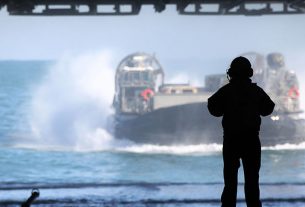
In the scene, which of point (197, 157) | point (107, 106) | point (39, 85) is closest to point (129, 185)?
point (197, 157)

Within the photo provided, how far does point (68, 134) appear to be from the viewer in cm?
5869

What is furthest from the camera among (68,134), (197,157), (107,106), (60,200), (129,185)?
(107,106)

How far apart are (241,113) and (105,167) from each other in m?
39.8

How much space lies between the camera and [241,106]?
5289 mm

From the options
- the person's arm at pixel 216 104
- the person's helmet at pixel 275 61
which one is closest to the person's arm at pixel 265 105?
the person's arm at pixel 216 104

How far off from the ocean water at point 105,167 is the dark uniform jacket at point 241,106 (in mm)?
2857

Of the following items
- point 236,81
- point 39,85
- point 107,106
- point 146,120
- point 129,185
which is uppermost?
point 236,81

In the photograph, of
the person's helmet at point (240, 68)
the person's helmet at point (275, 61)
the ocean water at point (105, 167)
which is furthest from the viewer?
the person's helmet at point (275, 61)

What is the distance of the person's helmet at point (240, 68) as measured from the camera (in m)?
5.25

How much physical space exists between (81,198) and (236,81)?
418 centimetres

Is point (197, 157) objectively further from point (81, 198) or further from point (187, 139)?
point (81, 198)

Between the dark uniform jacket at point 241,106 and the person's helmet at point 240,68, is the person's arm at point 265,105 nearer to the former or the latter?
the dark uniform jacket at point 241,106

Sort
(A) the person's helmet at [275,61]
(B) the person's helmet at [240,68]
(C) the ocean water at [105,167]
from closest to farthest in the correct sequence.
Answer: (B) the person's helmet at [240,68] → (C) the ocean water at [105,167] → (A) the person's helmet at [275,61]

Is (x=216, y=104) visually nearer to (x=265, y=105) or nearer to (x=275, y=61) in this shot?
(x=265, y=105)
